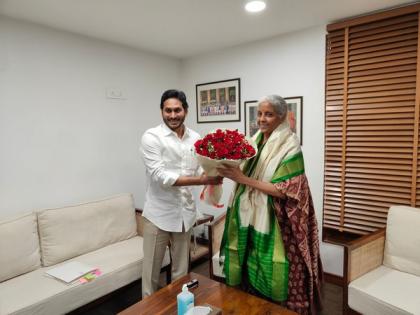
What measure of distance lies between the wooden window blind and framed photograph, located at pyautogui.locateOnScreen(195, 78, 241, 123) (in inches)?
40.0

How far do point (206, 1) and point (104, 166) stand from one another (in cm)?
184

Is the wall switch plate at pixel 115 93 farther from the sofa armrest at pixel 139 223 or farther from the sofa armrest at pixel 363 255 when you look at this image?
the sofa armrest at pixel 363 255

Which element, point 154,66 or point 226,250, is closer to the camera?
point 226,250

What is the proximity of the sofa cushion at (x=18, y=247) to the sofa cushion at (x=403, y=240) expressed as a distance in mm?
2683

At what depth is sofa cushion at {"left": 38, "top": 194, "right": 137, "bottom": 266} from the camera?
242 centimetres

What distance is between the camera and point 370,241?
7.11 feet

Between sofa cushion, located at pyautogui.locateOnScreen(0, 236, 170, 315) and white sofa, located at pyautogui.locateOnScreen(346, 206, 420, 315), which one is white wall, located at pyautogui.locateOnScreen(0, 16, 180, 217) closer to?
sofa cushion, located at pyautogui.locateOnScreen(0, 236, 170, 315)

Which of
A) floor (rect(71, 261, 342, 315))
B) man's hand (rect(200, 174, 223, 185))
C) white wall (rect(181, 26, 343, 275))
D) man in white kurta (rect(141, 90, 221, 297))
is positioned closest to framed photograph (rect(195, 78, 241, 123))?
white wall (rect(181, 26, 343, 275))

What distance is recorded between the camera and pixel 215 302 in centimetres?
162

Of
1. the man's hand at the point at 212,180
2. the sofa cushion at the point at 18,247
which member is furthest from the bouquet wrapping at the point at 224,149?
the sofa cushion at the point at 18,247

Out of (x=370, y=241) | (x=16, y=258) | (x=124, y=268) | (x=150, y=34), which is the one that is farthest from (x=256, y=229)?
(x=150, y=34)

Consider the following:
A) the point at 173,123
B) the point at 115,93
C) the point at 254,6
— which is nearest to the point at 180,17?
the point at 254,6

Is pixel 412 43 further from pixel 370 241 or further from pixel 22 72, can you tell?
pixel 22 72

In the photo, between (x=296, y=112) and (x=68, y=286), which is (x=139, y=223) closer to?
(x=68, y=286)
